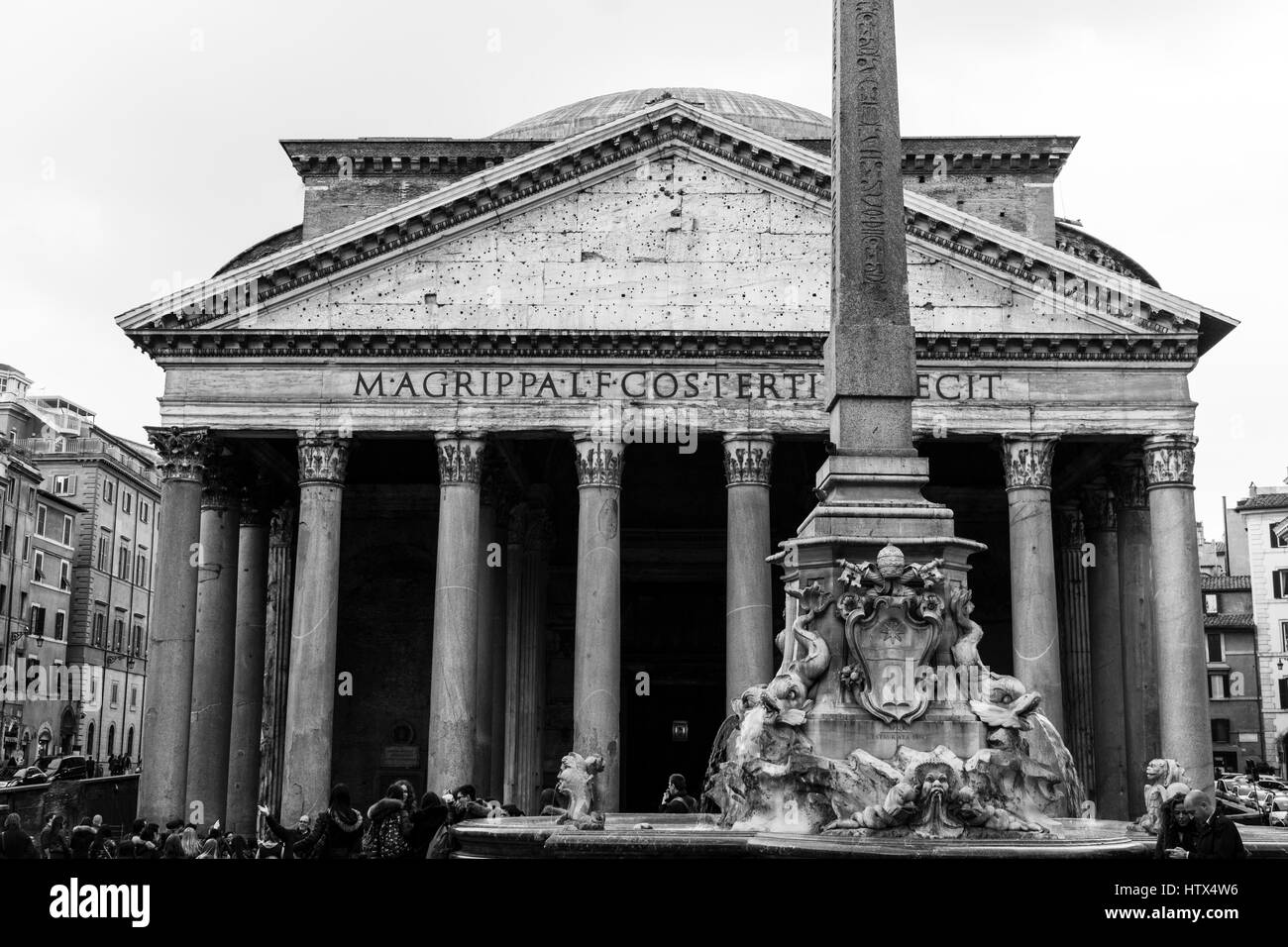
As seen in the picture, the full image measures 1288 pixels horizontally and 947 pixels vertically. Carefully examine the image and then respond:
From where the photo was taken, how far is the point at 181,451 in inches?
1105

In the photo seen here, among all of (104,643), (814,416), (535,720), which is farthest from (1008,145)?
(104,643)

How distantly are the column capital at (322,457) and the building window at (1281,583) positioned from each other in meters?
45.4

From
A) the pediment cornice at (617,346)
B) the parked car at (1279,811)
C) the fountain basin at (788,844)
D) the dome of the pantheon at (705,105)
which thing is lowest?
the parked car at (1279,811)

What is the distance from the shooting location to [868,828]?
30.1ft

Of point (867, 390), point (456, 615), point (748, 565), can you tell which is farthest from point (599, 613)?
point (867, 390)

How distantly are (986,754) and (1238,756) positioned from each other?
56413 mm

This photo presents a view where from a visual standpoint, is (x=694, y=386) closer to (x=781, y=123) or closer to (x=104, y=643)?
(x=781, y=123)

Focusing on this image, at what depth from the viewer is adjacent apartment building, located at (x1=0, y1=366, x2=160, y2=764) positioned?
189 ft

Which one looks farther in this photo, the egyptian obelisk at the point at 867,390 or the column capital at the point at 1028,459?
the column capital at the point at 1028,459

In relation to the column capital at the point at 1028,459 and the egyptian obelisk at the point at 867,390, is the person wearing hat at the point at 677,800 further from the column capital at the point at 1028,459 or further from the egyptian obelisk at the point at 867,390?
the column capital at the point at 1028,459

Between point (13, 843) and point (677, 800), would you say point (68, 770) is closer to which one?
point (677, 800)

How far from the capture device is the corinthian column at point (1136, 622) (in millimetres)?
30266

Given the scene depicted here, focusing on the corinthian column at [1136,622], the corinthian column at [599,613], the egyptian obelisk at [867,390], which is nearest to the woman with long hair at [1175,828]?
the egyptian obelisk at [867,390]
